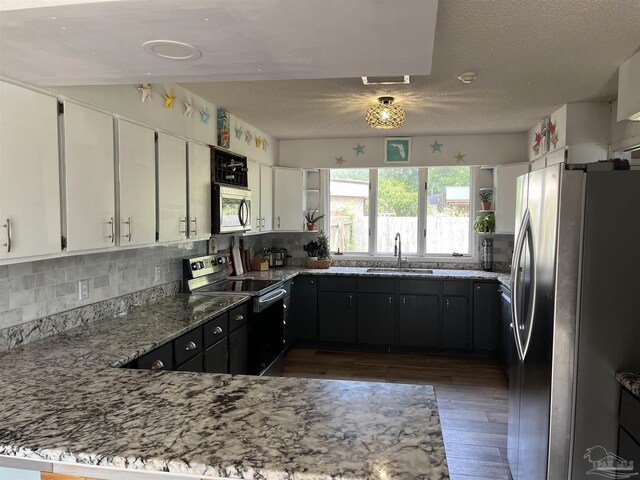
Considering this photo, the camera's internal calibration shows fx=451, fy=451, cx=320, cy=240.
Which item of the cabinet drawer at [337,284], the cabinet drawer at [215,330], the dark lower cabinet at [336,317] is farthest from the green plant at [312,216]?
the cabinet drawer at [215,330]

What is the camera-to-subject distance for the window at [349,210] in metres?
5.73

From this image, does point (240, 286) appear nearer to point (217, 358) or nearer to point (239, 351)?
point (239, 351)

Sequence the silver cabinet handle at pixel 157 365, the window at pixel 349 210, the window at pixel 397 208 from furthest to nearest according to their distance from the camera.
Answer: the window at pixel 349 210 → the window at pixel 397 208 → the silver cabinet handle at pixel 157 365

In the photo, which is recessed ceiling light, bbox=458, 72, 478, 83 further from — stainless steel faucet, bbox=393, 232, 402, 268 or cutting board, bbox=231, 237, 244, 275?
cutting board, bbox=231, 237, 244, 275

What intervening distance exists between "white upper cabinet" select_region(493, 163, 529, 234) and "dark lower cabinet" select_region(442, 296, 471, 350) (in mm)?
926

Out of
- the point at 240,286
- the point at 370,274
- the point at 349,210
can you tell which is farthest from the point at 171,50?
the point at 349,210

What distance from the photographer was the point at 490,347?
4.76m

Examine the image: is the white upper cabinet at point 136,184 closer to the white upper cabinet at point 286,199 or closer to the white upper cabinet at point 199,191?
the white upper cabinet at point 199,191

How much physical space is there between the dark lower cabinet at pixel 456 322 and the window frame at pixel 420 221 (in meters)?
0.74

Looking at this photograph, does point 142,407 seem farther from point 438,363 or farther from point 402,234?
point 402,234

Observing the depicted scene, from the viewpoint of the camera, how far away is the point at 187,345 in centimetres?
256

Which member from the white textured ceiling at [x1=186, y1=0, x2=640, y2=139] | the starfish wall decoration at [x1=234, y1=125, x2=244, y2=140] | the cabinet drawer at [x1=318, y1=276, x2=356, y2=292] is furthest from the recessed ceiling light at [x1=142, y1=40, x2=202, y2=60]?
the cabinet drawer at [x1=318, y1=276, x2=356, y2=292]

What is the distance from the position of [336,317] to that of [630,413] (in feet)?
11.3

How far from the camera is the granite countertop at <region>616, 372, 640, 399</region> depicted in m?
1.74
